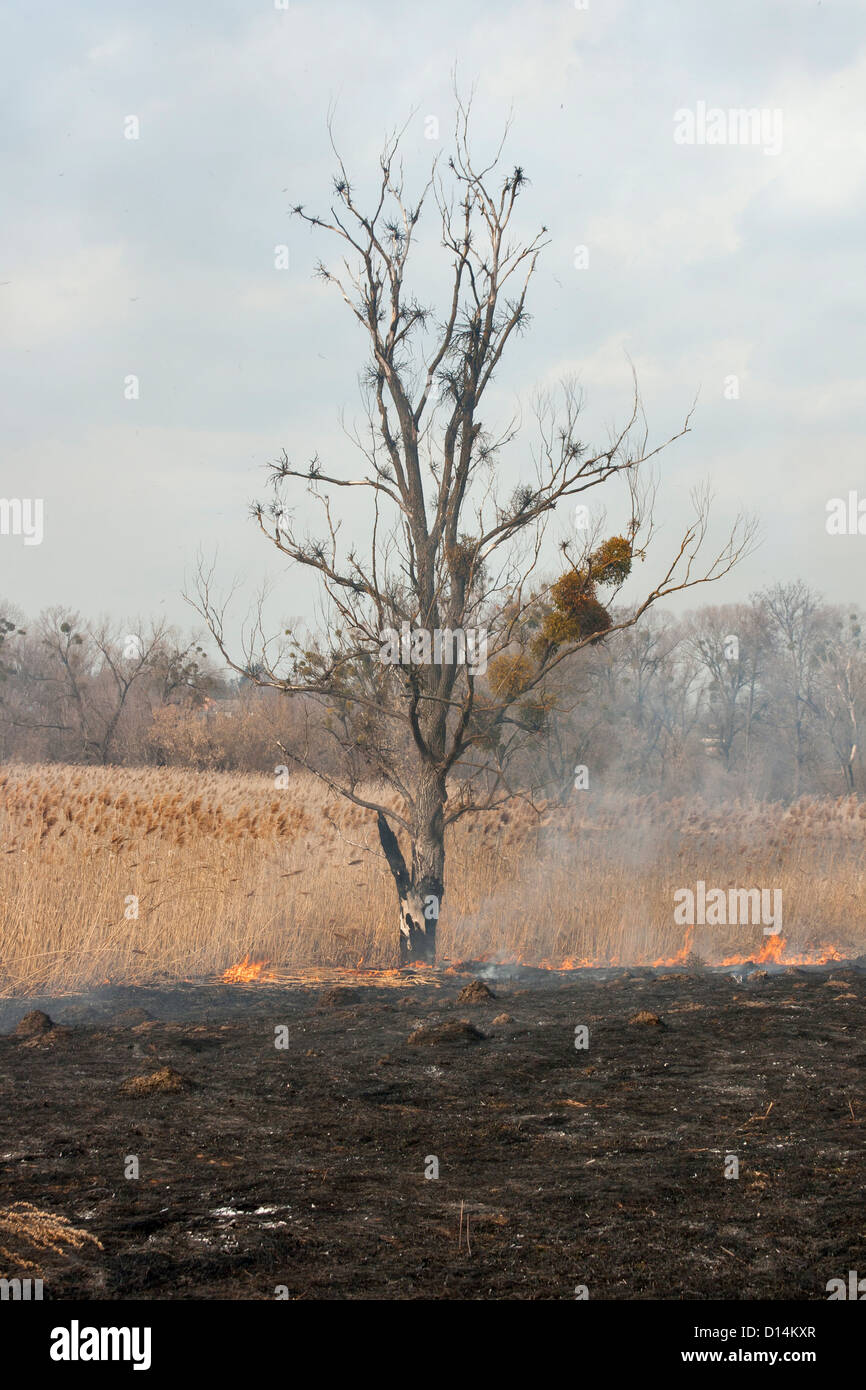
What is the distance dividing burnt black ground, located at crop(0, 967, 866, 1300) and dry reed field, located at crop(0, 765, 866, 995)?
9.84ft

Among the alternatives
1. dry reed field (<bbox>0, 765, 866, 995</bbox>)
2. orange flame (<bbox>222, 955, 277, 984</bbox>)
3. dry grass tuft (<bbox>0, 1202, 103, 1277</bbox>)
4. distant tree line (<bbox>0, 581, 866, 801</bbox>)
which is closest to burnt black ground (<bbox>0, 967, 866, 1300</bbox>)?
dry grass tuft (<bbox>0, 1202, 103, 1277</bbox>)

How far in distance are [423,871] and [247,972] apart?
2.02 m

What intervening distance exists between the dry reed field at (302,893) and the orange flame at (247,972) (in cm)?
10

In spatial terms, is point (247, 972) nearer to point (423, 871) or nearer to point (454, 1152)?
point (423, 871)

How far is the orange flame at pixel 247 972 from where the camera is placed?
35.3ft

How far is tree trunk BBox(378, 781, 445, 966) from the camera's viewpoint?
11.3 metres

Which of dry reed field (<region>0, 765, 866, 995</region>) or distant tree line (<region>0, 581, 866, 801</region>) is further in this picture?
distant tree line (<region>0, 581, 866, 801</region>)

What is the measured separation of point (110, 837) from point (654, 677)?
4299 centimetres

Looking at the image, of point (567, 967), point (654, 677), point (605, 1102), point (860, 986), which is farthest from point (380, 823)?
point (654, 677)

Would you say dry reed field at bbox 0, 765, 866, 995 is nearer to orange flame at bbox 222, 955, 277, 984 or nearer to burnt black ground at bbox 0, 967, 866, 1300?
orange flame at bbox 222, 955, 277, 984

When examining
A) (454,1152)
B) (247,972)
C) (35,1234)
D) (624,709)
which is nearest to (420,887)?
(247,972)

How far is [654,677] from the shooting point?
52.6 m

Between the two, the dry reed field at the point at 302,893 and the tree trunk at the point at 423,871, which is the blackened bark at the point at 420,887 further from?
the dry reed field at the point at 302,893
